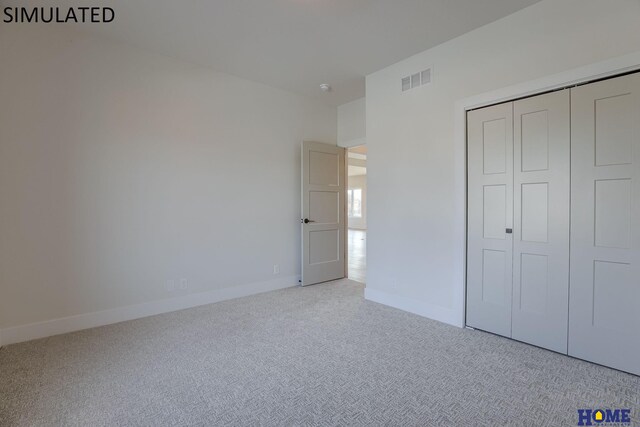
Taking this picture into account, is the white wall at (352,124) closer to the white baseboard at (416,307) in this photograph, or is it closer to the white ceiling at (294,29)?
the white ceiling at (294,29)

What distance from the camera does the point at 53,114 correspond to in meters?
2.86

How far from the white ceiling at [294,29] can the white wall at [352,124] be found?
39.4 inches

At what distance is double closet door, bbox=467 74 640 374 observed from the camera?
2195mm

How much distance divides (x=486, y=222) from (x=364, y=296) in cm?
186

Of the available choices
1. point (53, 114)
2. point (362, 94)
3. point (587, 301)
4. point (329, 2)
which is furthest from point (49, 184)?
point (587, 301)

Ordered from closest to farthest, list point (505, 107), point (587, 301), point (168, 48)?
point (587, 301) → point (505, 107) → point (168, 48)

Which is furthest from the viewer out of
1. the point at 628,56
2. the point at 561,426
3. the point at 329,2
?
the point at 329,2

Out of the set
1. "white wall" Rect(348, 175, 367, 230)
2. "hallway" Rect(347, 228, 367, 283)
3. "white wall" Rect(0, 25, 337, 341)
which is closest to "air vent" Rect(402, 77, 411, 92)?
"white wall" Rect(0, 25, 337, 341)

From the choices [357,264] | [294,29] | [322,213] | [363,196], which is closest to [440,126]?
[294,29]

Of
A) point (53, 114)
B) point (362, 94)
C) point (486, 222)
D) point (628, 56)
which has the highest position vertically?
point (362, 94)

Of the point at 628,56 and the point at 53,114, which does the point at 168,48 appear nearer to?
the point at 53,114

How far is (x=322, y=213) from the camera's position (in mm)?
4863

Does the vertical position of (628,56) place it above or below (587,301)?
above

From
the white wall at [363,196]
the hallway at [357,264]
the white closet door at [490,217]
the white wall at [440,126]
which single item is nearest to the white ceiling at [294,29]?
the white wall at [440,126]
